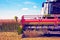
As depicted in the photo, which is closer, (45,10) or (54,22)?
(54,22)

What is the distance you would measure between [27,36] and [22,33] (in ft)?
1.34

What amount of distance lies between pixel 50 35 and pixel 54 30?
43cm

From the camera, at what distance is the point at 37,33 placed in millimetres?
14539

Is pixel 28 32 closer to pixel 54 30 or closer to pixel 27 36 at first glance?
pixel 27 36

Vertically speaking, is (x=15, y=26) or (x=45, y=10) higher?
(x=45, y=10)

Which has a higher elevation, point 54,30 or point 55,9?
point 55,9

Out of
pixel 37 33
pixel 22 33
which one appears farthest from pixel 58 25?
pixel 22 33

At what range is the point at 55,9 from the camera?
20.3 meters

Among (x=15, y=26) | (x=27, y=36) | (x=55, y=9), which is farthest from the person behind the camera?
(x=55, y=9)

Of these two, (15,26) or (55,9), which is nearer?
(15,26)

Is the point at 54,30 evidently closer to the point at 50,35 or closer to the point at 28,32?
the point at 50,35

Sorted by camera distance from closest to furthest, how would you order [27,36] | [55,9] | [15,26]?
1. [27,36]
2. [15,26]
3. [55,9]

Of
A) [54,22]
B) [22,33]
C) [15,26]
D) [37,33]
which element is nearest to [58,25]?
[54,22]

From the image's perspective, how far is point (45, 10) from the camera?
20.5 meters
